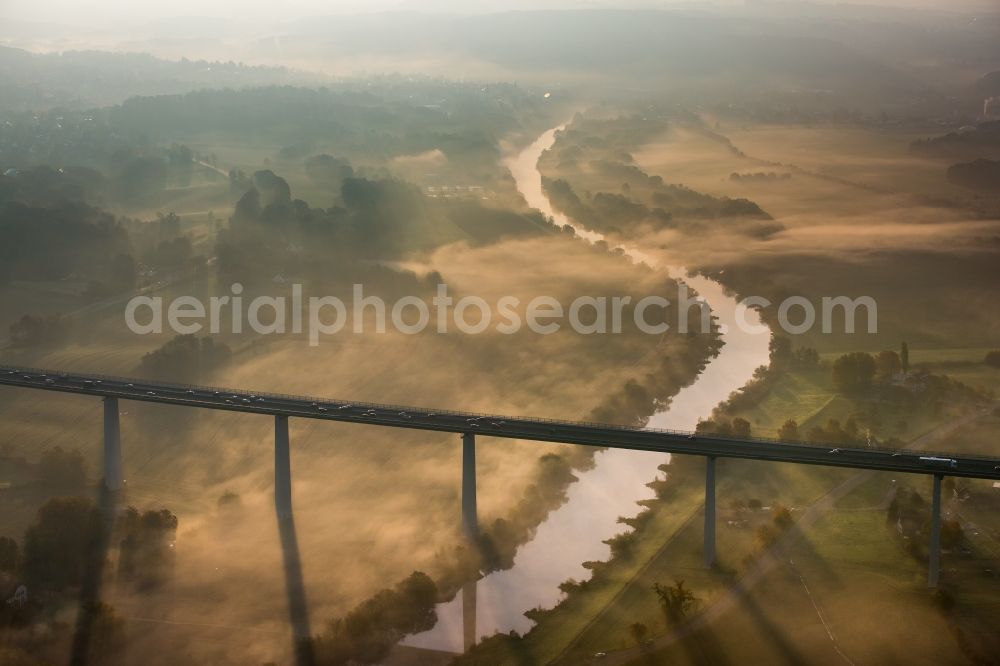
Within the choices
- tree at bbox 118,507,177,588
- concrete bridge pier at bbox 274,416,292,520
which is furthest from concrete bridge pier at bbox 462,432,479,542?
tree at bbox 118,507,177,588

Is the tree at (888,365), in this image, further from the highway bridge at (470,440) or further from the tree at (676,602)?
the tree at (676,602)

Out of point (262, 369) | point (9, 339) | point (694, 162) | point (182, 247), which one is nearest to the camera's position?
point (262, 369)

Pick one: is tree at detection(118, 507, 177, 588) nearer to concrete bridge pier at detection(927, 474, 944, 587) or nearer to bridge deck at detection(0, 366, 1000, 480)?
bridge deck at detection(0, 366, 1000, 480)

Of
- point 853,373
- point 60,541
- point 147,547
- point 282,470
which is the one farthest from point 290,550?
point 853,373

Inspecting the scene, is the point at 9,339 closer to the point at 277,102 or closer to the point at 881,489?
the point at 881,489

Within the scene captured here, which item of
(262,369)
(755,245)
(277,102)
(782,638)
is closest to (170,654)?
(782,638)

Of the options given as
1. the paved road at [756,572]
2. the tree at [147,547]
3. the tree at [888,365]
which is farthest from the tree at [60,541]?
the tree at [888,365]

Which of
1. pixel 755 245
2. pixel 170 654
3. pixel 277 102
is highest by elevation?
pixel 277 102
